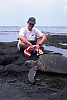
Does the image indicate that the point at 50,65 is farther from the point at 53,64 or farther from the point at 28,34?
the point at 28,34

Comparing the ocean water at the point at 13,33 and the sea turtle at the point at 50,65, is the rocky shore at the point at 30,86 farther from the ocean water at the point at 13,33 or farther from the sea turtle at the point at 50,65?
the ocean water at the point at 13,33

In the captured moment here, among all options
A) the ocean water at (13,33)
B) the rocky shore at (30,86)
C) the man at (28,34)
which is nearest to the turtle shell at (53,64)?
the rocky shore at (30,86)

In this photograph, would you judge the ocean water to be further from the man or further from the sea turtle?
the sea turtle

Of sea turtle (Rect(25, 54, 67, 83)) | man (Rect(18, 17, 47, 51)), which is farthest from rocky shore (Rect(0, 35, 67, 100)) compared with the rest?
man (Rect(18, 17, 47, 51))

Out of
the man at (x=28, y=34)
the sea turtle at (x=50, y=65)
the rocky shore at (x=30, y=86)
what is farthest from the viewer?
the man at (x=28, y=34)

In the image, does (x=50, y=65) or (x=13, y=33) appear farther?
(x=13, y=33)

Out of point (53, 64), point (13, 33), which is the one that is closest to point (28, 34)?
point (53, 64)

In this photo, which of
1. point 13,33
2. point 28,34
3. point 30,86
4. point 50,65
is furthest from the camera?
point 13,33

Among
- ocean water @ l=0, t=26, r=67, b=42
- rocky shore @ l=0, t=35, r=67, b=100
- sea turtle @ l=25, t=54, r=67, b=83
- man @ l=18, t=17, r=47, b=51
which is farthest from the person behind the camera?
ocean water @ l=0, t=26, r=67, b=42

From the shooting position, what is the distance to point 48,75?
3133 mm

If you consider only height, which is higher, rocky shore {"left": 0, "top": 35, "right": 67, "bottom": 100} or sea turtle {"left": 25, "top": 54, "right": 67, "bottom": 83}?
sea turtle {"left": 25, "top": 54, "right": 67, "bottom": 83}

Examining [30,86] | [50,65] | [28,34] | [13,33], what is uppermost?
[28,34]

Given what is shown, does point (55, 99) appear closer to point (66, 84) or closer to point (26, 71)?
Result: point (66, 84)

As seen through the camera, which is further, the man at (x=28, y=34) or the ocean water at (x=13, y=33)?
the ocean water at (x=13, y=33)
